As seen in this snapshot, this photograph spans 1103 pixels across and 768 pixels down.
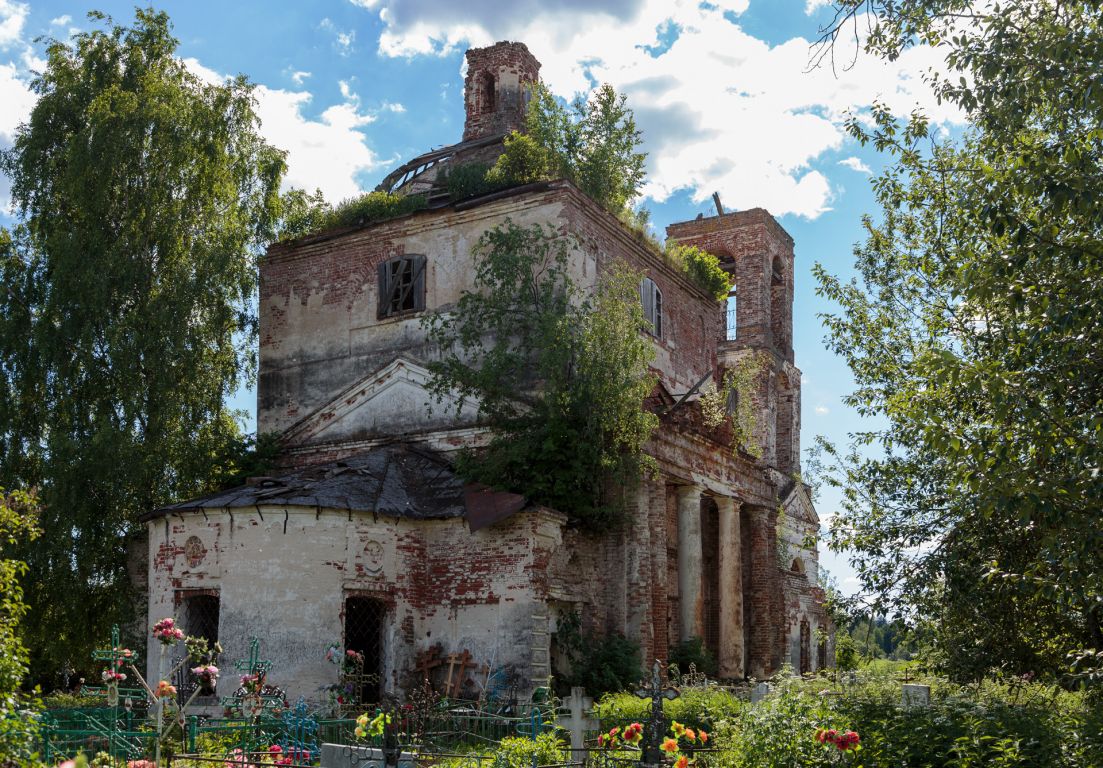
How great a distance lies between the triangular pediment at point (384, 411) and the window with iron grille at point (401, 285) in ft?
4.41

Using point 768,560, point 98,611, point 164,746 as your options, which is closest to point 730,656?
point 768,560

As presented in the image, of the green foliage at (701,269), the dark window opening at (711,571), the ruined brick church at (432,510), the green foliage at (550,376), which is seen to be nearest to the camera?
the ruined brick church at (432,510)

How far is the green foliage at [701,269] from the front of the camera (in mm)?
25031

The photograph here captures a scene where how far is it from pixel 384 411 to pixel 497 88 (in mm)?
9701

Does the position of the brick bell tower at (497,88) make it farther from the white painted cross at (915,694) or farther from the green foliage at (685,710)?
the white painted cross at (915,694)

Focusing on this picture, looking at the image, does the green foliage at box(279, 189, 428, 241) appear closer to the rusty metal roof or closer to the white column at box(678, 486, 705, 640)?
the rusty metal roof

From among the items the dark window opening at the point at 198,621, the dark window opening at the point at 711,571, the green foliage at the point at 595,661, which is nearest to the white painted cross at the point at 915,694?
the green foliage at the point at 595,661

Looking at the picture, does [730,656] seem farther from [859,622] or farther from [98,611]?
[98,611]

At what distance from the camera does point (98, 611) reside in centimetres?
2003

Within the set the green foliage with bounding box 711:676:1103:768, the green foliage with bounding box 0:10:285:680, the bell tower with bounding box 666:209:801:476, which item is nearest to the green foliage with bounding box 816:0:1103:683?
the green foliage with bounding box 711:676:1103:768

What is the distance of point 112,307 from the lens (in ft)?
68.8

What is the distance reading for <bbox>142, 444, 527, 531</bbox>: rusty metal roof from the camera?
16881 mm

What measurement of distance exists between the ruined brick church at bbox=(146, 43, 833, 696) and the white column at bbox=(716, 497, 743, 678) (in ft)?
0.15

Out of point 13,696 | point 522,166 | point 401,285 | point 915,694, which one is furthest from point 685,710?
point 522,166
